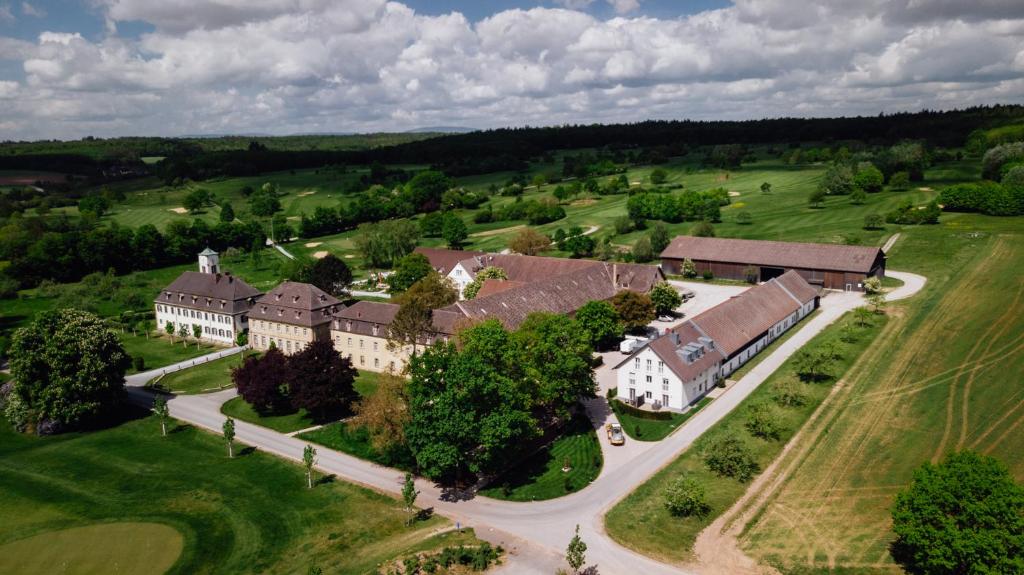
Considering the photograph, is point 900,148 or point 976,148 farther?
point 976,148

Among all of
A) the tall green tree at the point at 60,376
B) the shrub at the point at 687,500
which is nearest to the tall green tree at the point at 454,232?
the tall green tree at the point at 60,376

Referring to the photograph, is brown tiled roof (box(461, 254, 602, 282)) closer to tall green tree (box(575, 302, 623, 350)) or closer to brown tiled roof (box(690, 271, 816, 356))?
tall green tree (box(575, 302, 623, 350))

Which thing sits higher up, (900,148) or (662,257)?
(900,148)

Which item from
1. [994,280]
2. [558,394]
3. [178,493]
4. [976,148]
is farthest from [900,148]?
[178,493]

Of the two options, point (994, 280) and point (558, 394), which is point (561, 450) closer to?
point (558, 394)

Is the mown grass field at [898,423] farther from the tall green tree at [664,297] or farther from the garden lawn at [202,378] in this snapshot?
the garden lawn at [202,378]

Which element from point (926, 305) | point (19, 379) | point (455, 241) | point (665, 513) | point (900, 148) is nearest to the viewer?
point (665, 513)

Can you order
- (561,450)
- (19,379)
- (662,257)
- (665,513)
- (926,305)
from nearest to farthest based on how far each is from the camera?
(665,513) → (561,450) → (19,379) → (926,305) → (662,257)
